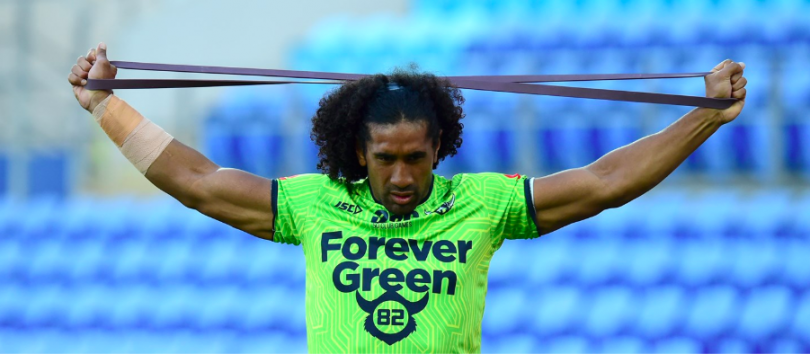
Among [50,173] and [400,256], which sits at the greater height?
[50,173]

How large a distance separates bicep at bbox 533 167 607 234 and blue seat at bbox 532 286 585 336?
3.82 m

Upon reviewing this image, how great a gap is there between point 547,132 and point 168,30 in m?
5.87

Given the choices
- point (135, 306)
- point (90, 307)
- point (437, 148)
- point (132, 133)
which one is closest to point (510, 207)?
point (437, 148)

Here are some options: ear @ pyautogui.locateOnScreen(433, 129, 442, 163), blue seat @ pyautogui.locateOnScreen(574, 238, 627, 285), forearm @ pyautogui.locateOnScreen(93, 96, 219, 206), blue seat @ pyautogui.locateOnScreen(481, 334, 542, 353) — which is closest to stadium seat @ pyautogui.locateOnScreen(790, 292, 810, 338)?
blue seat @ pyautogui.locateOnScreen(574, 238, 627, 285)

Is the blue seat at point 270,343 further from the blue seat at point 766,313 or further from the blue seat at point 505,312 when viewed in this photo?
the blue seat at point 766,313

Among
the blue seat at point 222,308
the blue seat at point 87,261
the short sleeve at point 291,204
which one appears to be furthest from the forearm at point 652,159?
the blue seat at point 87,261

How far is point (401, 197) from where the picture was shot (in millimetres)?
2723

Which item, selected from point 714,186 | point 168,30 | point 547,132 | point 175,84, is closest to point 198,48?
point 168,30

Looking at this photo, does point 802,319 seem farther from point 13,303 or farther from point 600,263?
point 13,303

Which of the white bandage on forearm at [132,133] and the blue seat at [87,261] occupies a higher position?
the blue seat at [87,261]

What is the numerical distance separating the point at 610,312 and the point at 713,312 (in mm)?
612

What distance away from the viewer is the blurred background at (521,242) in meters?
6.51

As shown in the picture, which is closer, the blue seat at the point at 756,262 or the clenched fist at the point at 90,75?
the clenched fist at the point at 90,75

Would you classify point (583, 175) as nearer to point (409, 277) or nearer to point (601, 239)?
point (409, 277)
